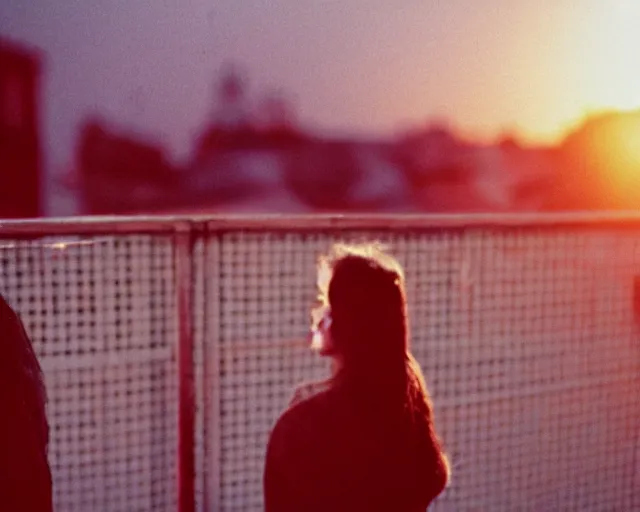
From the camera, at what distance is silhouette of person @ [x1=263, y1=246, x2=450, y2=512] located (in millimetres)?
2189

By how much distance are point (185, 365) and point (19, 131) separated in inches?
744

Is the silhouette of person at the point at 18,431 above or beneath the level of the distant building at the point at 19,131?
beneath

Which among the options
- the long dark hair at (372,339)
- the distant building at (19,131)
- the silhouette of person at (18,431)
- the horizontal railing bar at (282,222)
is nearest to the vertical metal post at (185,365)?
the horizontal railing bar at (282,222)

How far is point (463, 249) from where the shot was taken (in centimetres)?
379

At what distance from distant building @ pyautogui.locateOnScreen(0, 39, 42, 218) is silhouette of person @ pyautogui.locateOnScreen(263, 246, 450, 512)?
19.2 meters

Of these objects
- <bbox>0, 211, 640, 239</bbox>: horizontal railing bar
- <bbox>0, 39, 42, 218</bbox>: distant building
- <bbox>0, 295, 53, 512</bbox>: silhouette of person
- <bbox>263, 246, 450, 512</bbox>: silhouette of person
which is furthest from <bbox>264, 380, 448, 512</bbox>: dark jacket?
<bbox>0, 39, 42, 218</bbox>: distant building

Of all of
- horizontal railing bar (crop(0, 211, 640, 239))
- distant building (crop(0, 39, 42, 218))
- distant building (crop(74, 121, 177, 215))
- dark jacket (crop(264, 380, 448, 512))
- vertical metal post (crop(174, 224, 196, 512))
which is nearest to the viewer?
dark jacket (crop(264, 380, 448, 512))

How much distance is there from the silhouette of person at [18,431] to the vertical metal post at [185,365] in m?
0.83

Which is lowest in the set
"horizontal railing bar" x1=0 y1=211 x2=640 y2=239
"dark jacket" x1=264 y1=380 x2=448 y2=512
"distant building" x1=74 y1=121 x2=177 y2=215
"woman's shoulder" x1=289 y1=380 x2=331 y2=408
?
"dark jacket" x1=264 y1=380 x2=448 y2=512

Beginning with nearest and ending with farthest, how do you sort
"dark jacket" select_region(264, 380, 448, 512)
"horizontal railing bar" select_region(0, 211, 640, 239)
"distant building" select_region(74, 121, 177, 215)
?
"dark jacket" select_region(264, 380, 448, 512), "horizontal railing bar" select_region(0, 211, 640, 239), "distant building" select_region(74, 121, 177, 215)

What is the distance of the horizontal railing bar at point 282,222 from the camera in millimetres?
2818

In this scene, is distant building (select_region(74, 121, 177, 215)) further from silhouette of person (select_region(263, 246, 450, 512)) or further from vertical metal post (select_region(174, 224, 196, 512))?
silhouette of person (select_region(263, 246, 450, 512))

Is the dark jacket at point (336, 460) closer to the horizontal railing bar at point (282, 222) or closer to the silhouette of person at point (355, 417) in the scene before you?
the silhouette of person at point (355, 417)

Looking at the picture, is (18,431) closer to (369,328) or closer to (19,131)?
(369,328)
